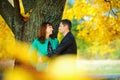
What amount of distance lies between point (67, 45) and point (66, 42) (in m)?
0.06

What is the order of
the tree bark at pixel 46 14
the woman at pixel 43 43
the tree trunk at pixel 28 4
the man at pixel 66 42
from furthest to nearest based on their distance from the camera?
the tree trunk at pixel 28 4, the tree bark at pixel 46 14, the woman at pixel 43 43, the man at pixel 66 42

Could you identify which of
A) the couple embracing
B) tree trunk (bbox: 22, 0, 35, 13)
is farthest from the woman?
tree trunk (bbox: 22, 0, 35, 13)

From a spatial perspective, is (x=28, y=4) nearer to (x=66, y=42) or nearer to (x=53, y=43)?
(x=53, y=43)

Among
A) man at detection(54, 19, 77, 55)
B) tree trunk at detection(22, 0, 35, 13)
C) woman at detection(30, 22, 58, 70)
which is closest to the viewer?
man at detection(54, 19, 77, 55)

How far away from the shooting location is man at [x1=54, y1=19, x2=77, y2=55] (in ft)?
23.4

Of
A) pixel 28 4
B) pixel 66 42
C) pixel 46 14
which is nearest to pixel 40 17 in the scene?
pixel 46 14

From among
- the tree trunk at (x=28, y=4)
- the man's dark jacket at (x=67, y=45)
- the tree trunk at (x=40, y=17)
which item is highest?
the tree trunk at (x=28, y=4)

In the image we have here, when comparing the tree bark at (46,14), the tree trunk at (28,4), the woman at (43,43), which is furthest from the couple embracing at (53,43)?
the tree trunk at (28,4)

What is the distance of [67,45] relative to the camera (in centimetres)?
720

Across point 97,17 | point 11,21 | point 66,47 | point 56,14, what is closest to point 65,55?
point 66,47

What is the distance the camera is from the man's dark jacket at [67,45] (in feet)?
23.5

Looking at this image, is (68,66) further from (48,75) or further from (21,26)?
(21,26)

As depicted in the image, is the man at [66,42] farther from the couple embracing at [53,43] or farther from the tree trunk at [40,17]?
the tree trunk at [40,17]

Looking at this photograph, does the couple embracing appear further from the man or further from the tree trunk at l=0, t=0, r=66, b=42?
the tree trunk at l=0, t=0, r=66, b=42
